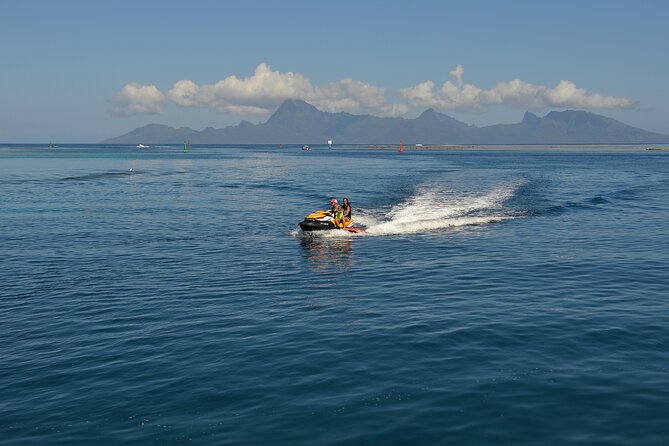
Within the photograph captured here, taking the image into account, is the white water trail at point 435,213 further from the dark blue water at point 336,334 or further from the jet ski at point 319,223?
the jet ski at point 319,223

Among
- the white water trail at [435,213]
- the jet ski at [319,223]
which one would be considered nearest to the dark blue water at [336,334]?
the white water trail at [435,213]

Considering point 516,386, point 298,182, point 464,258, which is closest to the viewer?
point 516,386

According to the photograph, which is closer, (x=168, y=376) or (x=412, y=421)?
(x=412, y=421)

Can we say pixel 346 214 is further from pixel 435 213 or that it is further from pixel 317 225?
pixel 435 213

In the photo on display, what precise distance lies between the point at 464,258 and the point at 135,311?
1774cm

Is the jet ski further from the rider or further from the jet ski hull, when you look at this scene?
the rider

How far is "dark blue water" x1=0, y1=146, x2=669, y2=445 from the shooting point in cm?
1340

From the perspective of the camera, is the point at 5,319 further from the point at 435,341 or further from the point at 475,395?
the point at 475,395

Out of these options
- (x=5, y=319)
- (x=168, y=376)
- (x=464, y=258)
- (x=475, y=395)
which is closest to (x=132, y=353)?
(x=168, y=376)

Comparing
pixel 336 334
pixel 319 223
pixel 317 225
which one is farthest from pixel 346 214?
pixel 336 334

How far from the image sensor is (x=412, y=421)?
524 inches

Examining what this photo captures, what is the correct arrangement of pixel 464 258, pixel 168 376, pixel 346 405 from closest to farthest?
pixel 346 405
pixel 168 376
pixel 464 258

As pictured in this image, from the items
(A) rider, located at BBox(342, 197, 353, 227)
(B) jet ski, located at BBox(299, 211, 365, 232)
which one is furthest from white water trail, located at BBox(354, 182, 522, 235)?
(B) jet ski, located at BBox(299, 211, 365, 232)

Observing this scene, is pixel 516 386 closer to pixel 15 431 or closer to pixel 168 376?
pixel 168 376
